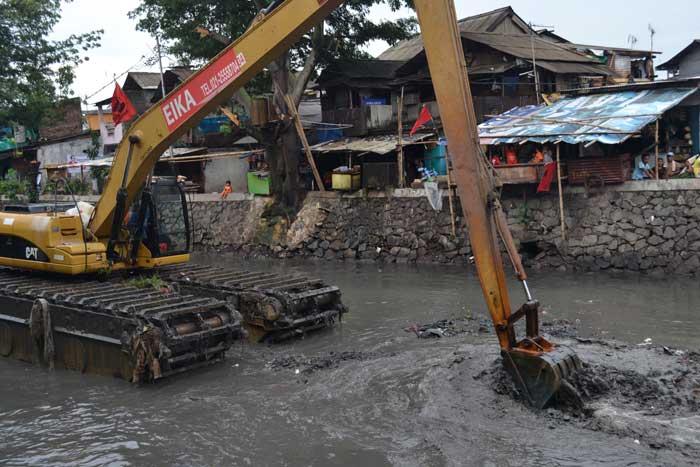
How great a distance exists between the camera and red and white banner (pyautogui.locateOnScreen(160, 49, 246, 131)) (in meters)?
10.7

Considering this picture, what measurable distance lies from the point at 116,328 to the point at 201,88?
4.06 meters

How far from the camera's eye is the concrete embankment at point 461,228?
1980 centimetres

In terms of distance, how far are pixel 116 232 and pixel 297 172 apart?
1631 cm

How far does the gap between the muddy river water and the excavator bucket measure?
0.25 metres

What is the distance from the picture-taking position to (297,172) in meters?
28.5

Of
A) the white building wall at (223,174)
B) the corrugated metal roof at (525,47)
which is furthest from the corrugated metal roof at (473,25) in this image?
the white building wall at (223,174)

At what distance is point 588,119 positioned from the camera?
21.1 m

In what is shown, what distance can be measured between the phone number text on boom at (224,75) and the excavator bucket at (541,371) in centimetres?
596

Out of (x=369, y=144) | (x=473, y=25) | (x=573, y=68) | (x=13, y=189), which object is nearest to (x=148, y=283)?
(x=369, y=144)

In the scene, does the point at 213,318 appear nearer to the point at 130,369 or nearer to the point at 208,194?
the point at 130,369

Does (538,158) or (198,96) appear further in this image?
(538,158)

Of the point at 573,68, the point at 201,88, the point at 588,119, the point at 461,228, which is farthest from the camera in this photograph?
the point at 573,68

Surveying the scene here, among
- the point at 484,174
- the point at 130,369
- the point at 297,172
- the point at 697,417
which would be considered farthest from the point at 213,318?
the point at 297,172

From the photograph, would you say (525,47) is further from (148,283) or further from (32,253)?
(32,253)
